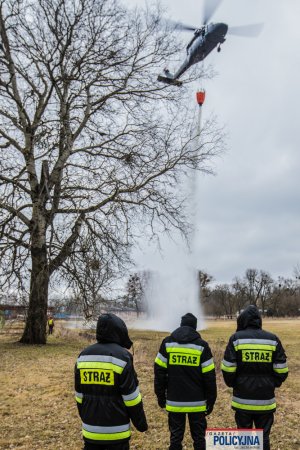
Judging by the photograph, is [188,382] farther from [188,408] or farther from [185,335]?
[185,335]

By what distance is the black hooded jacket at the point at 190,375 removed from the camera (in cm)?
518

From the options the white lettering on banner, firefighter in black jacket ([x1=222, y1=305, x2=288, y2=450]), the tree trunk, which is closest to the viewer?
the white lettering on banner

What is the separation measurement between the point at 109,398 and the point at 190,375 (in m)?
1.43

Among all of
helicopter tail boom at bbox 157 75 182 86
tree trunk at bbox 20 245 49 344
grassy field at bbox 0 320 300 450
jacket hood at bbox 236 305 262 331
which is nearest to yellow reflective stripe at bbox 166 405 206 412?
jacket hood at bbox 236 305 262 331

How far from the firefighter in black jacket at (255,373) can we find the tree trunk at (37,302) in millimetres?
13743

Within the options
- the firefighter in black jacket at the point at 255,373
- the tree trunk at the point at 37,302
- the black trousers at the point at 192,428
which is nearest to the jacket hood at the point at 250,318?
the firefighter in black jacket at the point at 255,373

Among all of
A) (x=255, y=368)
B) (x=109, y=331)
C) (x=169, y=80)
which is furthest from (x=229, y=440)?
(x=169, y=80)

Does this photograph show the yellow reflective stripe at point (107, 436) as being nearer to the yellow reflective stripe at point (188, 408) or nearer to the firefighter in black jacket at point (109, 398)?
the firefighter in black jacket at point (109, 398)

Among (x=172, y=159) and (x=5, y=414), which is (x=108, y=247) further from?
(x=5, y=414)

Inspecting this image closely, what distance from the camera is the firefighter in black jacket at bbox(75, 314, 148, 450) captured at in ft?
13.3

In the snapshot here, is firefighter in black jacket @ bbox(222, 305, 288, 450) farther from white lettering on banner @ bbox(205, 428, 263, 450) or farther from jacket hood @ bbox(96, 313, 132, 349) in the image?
jacket hood @ bbox(96, 313, 132, 349)

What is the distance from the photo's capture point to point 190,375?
5.19 meters

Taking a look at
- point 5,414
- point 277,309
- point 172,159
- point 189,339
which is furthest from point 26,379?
point 277,309

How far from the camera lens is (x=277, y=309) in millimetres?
93250
